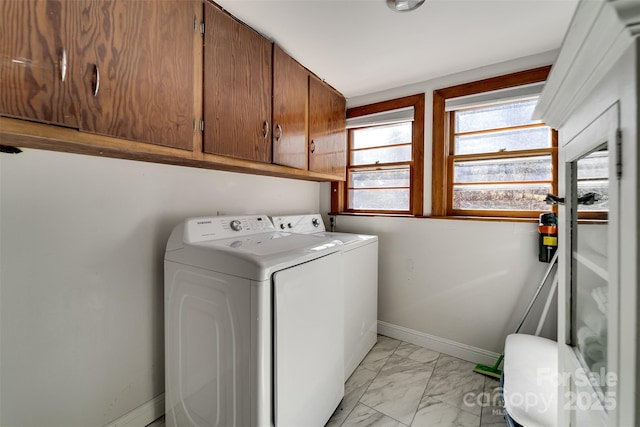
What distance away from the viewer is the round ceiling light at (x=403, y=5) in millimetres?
1398

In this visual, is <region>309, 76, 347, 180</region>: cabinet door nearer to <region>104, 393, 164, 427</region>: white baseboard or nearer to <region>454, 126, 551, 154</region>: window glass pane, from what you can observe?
<region>454, 126, 551, 154</region>: window glass pane

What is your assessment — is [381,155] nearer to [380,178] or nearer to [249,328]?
[380,178]

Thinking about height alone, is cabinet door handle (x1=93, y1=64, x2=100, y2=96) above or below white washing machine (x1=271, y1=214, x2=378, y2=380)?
above

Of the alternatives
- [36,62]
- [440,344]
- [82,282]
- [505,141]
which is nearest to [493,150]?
[505,141]

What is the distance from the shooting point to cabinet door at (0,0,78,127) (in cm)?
80

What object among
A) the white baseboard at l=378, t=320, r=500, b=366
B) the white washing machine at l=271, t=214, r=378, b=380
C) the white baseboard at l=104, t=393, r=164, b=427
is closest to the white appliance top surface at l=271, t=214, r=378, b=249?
the white washing machine at l=271, t=214, r=378, b=380

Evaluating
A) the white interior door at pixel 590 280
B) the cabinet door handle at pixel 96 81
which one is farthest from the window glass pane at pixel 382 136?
the cabinet door handle at pixel 96 81

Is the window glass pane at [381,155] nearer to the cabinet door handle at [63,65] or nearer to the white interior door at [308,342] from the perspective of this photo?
the white interior door at [308,342]

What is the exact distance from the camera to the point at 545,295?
1.91 metres

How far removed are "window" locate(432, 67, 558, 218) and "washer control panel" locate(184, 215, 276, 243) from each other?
148cm

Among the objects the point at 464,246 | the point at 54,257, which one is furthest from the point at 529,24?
the point at 54,257

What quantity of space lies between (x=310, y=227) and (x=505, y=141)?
5.65 feet

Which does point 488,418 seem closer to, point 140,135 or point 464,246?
point 464,246

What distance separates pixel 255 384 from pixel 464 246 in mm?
1837
